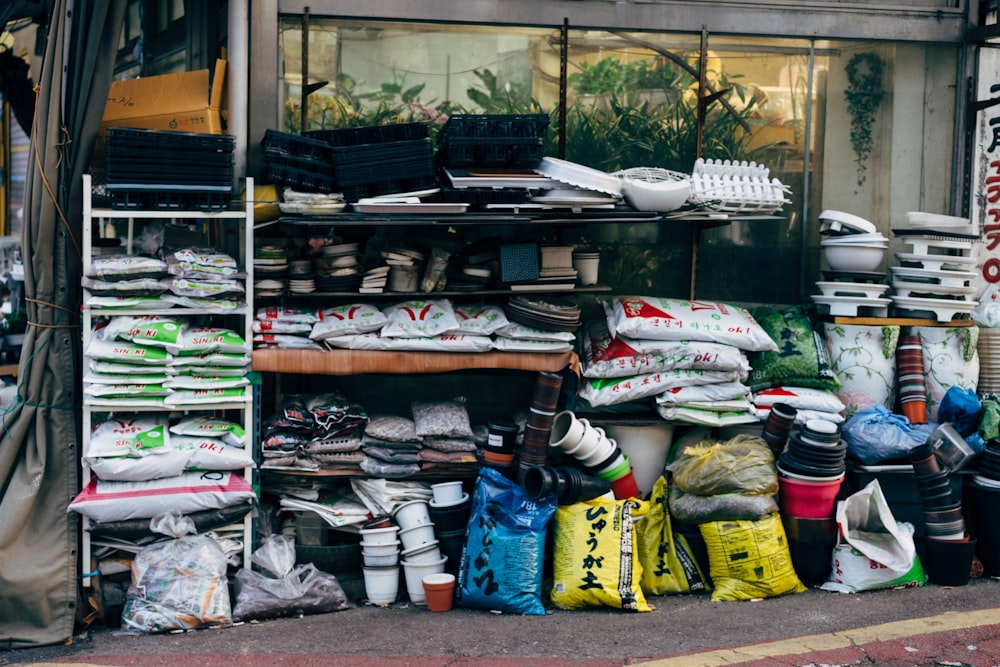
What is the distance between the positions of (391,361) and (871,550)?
3476mm

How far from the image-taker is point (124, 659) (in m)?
5.88

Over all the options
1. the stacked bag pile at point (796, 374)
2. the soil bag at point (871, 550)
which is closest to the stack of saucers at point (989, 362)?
the stacked bag pile at point (796, 374)

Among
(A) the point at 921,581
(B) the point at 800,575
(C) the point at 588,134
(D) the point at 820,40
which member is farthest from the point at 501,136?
(A) the point at 921,581

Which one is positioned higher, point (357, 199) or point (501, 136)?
point (501, 136)

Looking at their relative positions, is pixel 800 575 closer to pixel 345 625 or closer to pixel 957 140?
pixel 345 625

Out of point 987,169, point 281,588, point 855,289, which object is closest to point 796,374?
point 855,289

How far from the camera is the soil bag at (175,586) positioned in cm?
630

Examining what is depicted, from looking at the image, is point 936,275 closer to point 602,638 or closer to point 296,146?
point 602,638

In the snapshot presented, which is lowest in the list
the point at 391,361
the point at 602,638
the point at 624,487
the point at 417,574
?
the point at 602,638

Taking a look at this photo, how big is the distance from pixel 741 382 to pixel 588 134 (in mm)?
2273

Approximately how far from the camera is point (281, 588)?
665cm

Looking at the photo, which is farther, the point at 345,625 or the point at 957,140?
A: the point at 957,140

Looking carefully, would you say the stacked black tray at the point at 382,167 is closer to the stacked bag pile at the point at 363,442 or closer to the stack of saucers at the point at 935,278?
the stacked bag pile at the point at 363,442

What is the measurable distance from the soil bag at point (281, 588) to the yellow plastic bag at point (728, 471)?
241 centimetres
